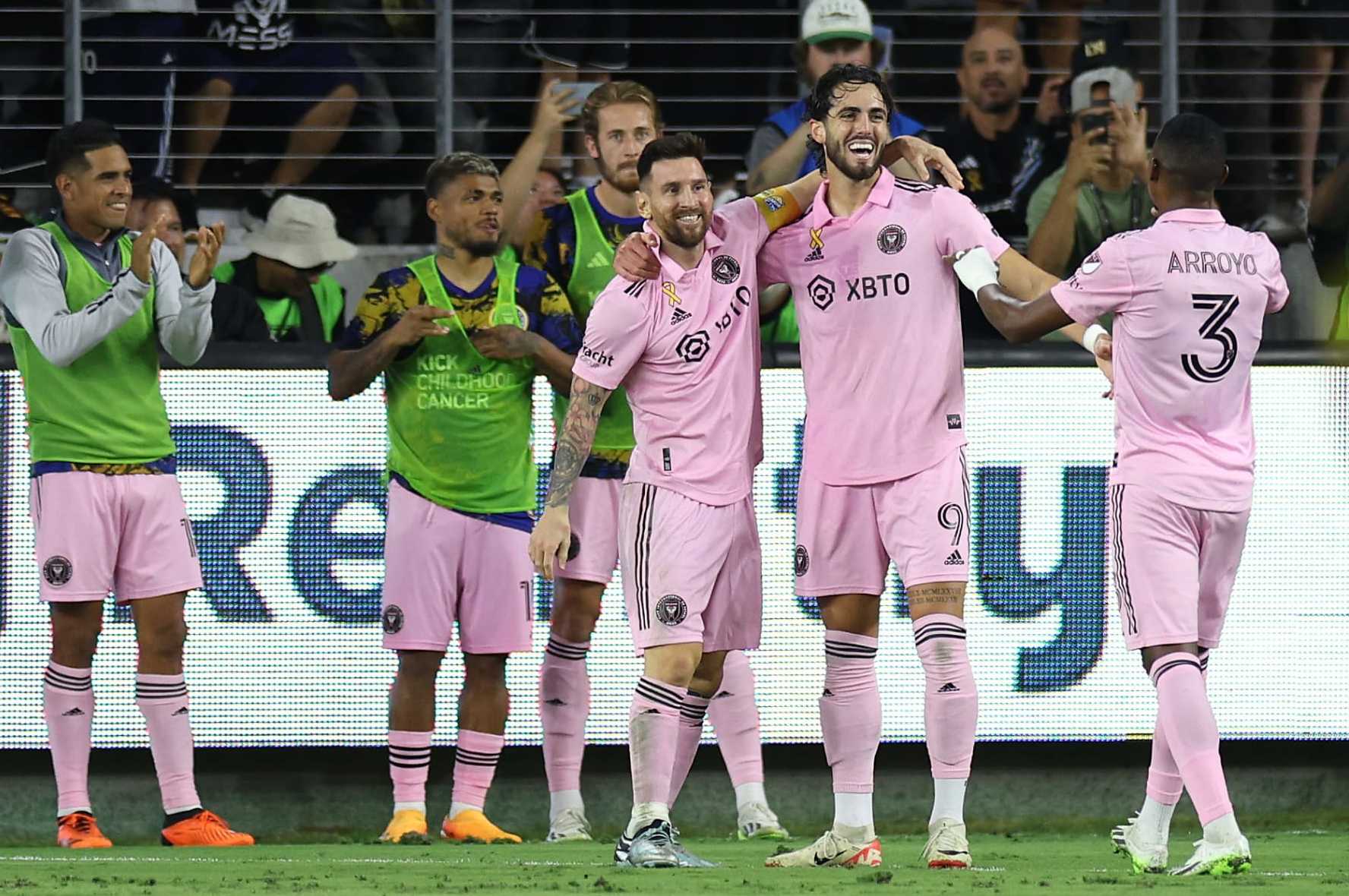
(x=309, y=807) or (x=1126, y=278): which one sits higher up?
(x=1126, y=278)

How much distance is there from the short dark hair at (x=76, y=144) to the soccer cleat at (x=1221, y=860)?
Result: 465cm

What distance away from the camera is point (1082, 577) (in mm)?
9047

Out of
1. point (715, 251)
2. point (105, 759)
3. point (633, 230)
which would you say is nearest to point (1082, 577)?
point (633, 230)

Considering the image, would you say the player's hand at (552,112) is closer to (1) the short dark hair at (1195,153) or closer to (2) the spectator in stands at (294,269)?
(2) the spectator in stands at (294,269)

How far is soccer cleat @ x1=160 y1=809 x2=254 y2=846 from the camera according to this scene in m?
8.23

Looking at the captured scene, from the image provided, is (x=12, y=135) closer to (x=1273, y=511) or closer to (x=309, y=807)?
(x=309, y=807)

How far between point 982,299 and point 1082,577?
8.98 ft

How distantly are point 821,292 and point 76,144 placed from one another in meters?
3.07

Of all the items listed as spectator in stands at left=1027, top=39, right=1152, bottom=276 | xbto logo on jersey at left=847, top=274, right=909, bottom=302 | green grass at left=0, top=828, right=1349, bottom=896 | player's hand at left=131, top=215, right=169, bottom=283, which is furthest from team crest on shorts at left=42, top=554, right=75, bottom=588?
spectator in stands at left=1027, top=39, right=1152, bottom=276

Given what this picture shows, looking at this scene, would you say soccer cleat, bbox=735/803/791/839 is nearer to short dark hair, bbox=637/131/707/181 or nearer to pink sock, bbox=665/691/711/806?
pink sock, bbox=665/691/711/806

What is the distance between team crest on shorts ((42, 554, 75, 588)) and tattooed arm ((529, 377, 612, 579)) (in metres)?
2.26

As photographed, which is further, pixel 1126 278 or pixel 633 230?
pixel 633 230

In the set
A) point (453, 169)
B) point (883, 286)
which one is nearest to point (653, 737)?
point (883, 286)

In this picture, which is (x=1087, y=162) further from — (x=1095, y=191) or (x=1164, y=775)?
(x=1164, y=775)
